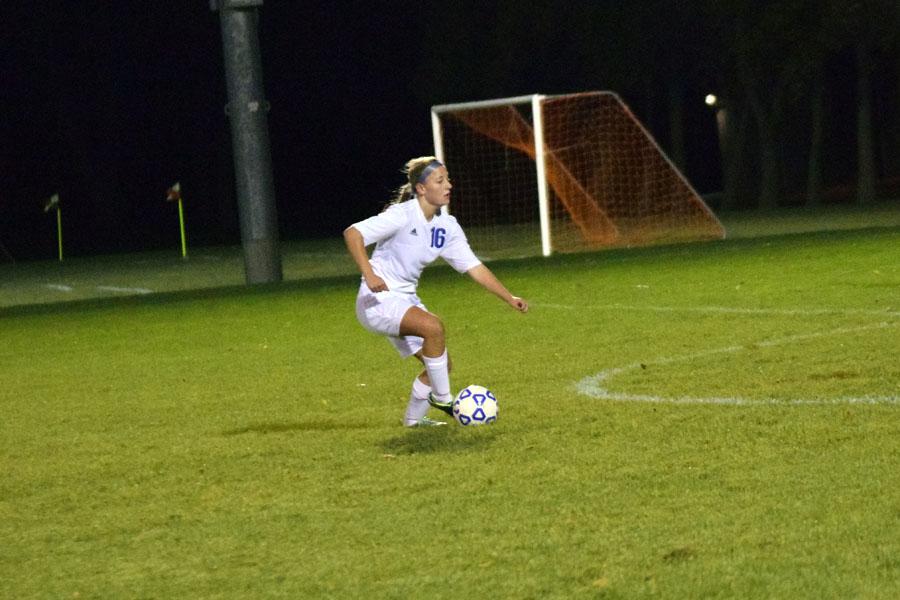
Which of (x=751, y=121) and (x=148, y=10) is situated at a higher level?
(x=148, y=10)

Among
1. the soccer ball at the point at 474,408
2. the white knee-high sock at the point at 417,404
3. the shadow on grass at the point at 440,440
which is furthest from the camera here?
the white knee-high sock at the point at 417,404

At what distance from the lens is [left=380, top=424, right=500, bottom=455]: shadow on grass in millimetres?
7951

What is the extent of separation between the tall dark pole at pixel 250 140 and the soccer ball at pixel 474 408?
13142 millimetres

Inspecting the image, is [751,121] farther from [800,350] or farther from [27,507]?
[27,507]

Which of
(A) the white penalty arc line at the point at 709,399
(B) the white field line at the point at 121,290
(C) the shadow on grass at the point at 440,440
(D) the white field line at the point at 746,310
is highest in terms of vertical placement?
(C) the shadow on grass at the point at 440,440

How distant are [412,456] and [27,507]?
1757 mm

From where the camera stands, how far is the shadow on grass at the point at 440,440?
7951 mm

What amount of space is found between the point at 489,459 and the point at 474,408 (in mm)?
819

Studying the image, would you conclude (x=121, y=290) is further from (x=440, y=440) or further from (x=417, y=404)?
(x=440, y=440)

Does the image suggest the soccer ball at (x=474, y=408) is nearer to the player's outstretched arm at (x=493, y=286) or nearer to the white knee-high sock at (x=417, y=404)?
the white knee-high sock at (x=417, y=404)

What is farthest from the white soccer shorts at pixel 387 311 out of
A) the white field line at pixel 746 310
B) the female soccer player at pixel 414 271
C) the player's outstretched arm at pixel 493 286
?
the white field line at pixel 746 310

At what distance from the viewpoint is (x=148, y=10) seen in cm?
4997

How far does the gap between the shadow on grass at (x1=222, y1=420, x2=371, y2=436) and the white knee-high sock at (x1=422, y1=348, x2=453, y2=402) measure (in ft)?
1.75

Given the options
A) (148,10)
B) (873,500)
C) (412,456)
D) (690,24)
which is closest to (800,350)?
(412,456)
